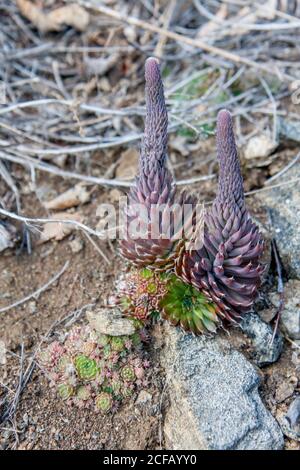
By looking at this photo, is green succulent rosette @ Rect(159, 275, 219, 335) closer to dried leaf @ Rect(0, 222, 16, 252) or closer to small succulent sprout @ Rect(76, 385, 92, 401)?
small succulent sprout @ Rect(76, 385, 92, 401)

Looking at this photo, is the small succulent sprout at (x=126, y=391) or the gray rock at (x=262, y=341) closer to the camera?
the small succulent sprout at (x=126, y=391)

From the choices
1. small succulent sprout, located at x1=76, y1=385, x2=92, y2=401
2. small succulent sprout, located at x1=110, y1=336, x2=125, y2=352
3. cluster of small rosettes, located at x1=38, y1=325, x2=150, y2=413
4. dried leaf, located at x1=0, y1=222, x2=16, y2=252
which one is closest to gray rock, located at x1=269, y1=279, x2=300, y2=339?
cluster of small rosettes, located at x1=38, y1=325, x2=150, y2=413

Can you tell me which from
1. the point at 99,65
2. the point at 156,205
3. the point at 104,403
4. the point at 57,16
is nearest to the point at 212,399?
the point at 104,403

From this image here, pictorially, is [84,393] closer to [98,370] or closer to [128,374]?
[98,370]

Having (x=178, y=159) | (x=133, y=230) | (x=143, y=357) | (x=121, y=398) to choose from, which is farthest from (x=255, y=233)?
(x=178, y=159)

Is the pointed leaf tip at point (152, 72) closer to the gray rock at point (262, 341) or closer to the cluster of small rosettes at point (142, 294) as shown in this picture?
the cluster of small rosettes at point (142, 294)

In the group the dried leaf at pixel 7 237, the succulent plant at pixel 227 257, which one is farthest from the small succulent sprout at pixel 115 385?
the dried leaf at pixel 7 237
